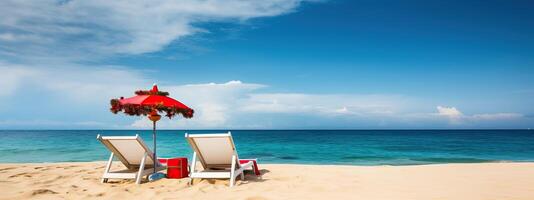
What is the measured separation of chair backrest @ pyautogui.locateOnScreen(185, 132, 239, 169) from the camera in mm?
5895

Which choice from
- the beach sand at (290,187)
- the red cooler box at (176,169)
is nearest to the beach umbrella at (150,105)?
the red cooler box at (176,169)

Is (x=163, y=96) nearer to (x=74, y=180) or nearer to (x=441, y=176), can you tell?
(x=74, y=180)

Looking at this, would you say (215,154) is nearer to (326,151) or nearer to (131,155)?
(131,155)

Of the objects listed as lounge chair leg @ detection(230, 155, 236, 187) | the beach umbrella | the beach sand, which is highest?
Answer: the beach umbrella

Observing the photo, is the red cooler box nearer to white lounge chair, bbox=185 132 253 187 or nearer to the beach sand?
the beach sand

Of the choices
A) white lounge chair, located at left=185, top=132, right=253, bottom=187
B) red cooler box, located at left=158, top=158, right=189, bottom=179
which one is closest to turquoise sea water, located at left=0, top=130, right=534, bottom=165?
red cooler box, located at left=158, top=158, right=189, bottom=179

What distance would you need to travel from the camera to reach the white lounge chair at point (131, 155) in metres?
6.18

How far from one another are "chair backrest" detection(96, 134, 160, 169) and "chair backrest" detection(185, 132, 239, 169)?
94 centimetres

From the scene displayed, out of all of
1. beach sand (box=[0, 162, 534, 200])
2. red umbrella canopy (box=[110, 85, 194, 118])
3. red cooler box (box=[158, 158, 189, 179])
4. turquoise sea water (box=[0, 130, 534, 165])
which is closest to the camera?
beach sand (box=[0, 162, 534, 200])

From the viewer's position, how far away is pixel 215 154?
6.52 metres

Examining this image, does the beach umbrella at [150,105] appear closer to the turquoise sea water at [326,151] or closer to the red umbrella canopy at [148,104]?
the red umbrella canopy at [148,104]

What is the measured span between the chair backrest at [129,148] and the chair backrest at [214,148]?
3.09 ft

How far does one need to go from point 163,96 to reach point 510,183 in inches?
251

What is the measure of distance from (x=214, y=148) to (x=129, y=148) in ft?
5.26
